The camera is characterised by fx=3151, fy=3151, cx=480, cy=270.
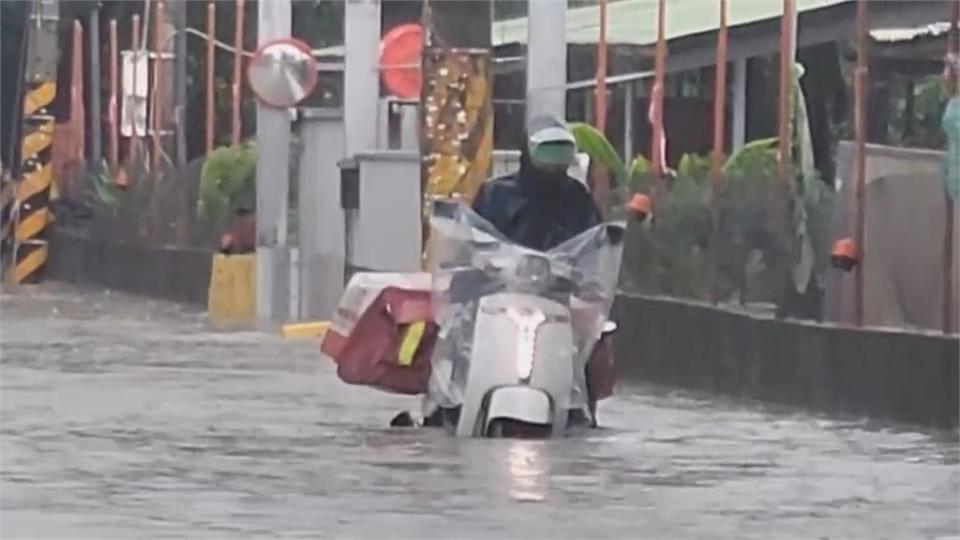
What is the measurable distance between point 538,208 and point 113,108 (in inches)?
1086

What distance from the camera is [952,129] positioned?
632 inches

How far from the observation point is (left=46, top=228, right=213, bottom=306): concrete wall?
34.4 m

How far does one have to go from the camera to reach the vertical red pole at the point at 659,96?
69.7 ft

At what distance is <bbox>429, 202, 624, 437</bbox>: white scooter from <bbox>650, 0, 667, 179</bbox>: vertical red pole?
618cm

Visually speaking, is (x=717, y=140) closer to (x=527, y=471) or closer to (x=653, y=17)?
(x=653, y=17)

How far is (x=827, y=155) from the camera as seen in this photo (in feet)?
59.5

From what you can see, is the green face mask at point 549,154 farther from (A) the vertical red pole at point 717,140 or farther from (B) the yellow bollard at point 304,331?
(B) the yellow bollard at point 304,331

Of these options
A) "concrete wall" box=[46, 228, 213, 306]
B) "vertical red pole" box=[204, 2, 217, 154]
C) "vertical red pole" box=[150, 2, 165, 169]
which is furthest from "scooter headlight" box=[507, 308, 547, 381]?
"vertical red pole" box=[150, 2, 165, 169]

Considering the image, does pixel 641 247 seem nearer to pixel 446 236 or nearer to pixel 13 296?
pixel 446 236

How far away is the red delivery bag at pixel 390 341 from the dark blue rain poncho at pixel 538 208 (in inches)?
24.3

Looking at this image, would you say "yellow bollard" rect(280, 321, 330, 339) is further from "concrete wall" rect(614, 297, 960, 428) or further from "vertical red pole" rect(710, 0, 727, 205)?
"vertical red pole" rect(710, 0, 727, 205)

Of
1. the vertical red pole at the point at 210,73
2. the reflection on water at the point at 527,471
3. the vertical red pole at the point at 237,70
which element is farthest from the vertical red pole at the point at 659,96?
the vertical red pole at the point at 210,73

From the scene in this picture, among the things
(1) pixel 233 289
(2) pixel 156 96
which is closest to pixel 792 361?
(1) pixel 233 289

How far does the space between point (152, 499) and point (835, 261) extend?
6.66 meters
